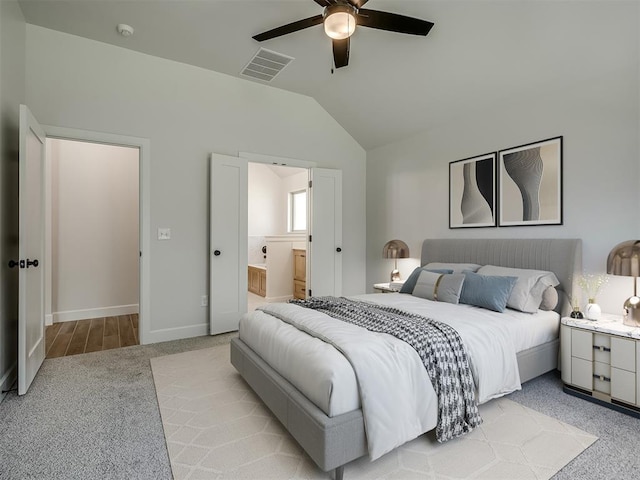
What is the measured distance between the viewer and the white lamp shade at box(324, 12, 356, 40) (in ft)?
6.88

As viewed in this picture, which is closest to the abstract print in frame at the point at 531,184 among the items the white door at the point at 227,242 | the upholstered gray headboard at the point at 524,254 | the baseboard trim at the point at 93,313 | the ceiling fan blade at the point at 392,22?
the upholstered gray headboard at the point at 524,254

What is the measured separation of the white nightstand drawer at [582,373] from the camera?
95.4 inches

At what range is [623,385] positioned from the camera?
225 cm

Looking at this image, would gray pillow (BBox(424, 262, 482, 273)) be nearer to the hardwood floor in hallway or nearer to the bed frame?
the bed frame

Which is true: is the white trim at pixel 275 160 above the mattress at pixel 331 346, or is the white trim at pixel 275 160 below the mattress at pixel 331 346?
above

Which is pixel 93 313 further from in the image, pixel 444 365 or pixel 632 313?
pixel 632 313

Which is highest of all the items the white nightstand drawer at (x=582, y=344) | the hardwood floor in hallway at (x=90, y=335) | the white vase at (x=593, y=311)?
the white vase at (x=593, y=311)

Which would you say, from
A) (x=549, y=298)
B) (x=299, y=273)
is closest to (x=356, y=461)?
(x=549, y=298)

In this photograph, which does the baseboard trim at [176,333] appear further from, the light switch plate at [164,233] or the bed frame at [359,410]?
the bed frame at [359,410]

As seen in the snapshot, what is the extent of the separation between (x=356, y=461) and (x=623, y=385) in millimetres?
1897

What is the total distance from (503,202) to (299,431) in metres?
3.05

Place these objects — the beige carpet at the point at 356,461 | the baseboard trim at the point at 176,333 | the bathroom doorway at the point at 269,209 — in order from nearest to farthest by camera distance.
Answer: the beige carpet at the point at 356,461
the baseboard trim at the point at 176,333
the bathroom doorway at the point at 269,209

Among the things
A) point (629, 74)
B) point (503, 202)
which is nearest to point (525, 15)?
point (629, 74)

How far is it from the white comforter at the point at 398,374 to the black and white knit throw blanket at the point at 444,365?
56mm
